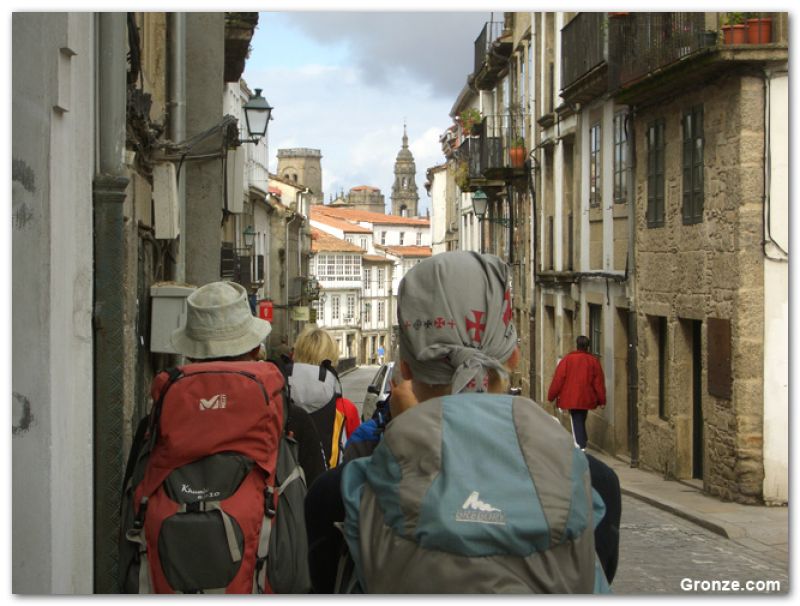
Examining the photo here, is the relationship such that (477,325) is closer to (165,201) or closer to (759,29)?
(165,201)

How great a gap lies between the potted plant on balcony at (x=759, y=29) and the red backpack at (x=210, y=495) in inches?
387

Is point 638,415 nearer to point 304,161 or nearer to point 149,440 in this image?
point 149,440

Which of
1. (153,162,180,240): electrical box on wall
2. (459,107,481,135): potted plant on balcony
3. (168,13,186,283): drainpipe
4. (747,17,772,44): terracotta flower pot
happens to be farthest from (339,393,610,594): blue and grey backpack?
(459,107,481,135): potted plant on balcony

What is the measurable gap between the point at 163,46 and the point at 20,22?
722 cm

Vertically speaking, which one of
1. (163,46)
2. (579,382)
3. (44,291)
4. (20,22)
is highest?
(163,46)

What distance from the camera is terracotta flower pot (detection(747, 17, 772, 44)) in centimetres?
1250

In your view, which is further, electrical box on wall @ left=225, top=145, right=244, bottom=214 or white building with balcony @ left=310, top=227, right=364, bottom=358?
white building with balcony @ left=310, top=227, right=364, bottom=358

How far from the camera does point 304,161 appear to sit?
126 m

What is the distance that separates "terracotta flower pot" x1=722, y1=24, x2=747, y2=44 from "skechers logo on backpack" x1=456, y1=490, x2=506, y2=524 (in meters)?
11.3

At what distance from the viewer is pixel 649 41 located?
609 inches

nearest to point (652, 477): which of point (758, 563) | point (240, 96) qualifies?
point (758, 563)

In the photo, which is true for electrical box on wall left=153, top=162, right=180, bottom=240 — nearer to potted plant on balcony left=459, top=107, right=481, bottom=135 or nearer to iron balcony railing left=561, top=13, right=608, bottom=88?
iron balcony railing left=561, top=13, right=608, bottom=88

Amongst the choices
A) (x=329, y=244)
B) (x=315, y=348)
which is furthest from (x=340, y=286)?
(x=315, y=348)

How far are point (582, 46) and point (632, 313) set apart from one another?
4885 millimetres
